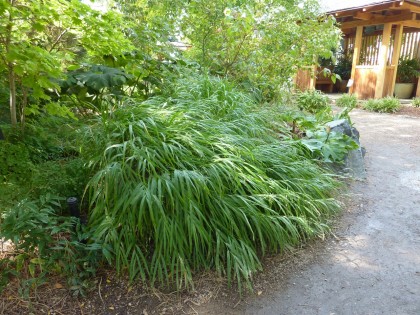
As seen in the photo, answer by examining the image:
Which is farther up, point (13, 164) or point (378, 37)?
point (378, 37)

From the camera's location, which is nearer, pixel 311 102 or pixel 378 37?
pixel 311 102

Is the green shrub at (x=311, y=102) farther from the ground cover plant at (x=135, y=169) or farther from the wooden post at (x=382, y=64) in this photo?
the wooden post at (x=382, y=64)

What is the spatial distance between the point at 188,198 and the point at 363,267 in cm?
132

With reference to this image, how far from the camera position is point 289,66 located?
5.64 m

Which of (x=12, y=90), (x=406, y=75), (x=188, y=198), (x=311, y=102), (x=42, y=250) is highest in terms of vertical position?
(x=406, y=75)

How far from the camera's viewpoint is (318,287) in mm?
2160

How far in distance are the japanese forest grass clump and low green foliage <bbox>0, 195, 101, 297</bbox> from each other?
0.16 metres

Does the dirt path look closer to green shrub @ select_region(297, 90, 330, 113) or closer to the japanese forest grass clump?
the japanese forest grass clump

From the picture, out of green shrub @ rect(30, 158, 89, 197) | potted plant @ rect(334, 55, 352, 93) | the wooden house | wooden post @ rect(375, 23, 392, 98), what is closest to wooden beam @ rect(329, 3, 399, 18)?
the wooden house

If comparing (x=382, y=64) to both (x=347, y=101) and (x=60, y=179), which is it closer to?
(x=347, y=101)

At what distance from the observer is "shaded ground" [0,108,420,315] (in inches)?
77.3

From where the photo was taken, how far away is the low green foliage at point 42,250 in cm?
188

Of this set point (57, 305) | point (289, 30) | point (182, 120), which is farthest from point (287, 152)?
point (289, 30)

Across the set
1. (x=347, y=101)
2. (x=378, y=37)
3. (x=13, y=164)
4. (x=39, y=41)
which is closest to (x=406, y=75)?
(x=378, y=37)
